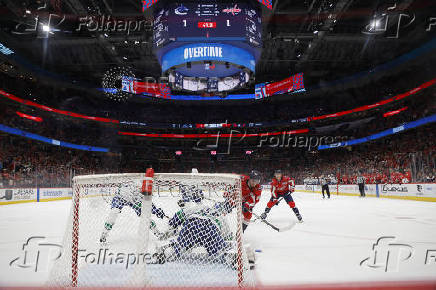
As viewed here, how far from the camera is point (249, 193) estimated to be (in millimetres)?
4039

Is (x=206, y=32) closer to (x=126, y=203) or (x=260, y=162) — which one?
A: (x=126, y=203)

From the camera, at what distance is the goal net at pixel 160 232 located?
7.17ft

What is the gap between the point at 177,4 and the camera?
8.03 meters

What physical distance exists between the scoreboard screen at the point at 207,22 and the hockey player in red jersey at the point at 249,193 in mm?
5121

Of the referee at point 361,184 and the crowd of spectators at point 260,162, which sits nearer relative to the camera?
the crowd of spectators at point 260,162

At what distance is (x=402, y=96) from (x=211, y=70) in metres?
16.3

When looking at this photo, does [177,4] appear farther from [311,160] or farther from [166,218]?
[311,160]

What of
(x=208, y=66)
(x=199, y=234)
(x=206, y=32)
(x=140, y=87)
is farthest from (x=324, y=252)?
(x=140, y=87)

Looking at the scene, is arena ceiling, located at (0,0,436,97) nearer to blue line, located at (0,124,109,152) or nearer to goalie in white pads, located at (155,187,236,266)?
blue line, located at (0,124,109,152)

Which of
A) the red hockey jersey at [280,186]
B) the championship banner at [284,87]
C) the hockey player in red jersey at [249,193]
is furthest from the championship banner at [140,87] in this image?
the hockey player in red jersey at [249,193]

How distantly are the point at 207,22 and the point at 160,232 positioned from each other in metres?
6.53

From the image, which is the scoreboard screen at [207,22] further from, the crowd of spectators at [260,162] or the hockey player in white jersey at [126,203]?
the crowd of spectators at [260,162]

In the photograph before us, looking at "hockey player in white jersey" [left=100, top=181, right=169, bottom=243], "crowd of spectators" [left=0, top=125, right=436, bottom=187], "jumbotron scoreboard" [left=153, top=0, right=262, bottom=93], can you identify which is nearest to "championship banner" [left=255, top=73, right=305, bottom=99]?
"crowd of spectators" [left=0, top=125, right=436, bottom=187]

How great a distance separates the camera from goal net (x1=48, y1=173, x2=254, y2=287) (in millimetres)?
2186
